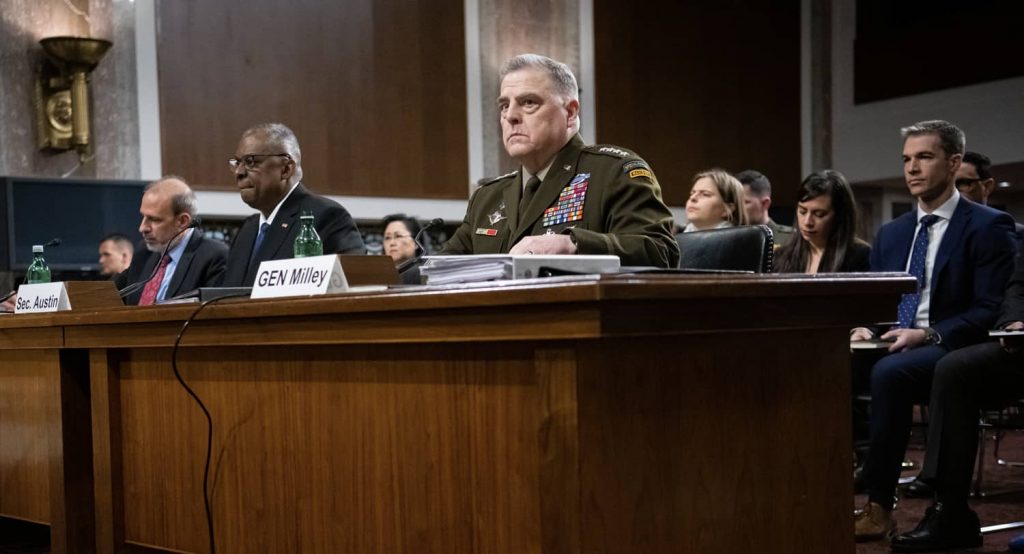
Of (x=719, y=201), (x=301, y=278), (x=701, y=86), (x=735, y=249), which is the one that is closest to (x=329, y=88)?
(x=701, y=86)

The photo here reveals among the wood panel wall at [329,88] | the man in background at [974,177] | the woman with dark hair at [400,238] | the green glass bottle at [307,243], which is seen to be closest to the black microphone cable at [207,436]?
the green glass bottle at [307,243]

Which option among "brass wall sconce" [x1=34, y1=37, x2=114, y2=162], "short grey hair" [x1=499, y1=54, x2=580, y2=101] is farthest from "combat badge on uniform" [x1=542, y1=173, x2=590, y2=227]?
"brass wall sconce" [x1=34, y1=37, x2=114, y2=162]

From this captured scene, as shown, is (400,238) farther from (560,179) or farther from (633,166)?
(633,166)

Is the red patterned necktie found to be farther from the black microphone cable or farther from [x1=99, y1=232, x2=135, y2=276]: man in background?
[x1=99, y1=232, x2=135, y2=276]: man in background

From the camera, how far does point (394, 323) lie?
193 cm

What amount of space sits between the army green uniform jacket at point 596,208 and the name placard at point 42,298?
1069mm

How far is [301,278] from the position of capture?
2.23 meters

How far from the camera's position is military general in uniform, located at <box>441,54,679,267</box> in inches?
108

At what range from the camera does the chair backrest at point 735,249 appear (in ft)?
10.0

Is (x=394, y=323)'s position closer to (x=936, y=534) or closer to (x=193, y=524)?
(x=193, y=524)

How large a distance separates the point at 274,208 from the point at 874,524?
2.10 meters

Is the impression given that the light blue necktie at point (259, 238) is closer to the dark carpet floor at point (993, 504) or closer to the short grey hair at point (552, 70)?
the short grey hair at point (552, 70)

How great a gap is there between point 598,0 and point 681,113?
1.26 metres

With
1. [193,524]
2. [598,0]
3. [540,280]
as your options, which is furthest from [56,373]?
[598,0]
